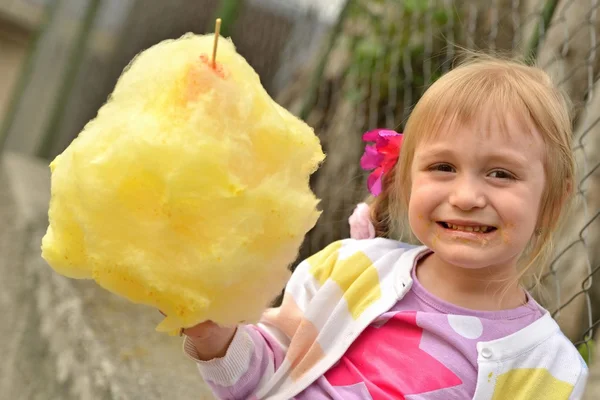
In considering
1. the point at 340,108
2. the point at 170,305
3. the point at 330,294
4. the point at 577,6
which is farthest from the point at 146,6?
the point at 170,305

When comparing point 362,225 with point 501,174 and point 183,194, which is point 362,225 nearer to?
point 501,174

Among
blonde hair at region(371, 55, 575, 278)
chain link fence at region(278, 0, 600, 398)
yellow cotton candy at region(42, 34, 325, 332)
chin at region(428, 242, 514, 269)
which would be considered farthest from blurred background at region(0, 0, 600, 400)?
yellow cotton candy at region(42, 34, 325, 332)

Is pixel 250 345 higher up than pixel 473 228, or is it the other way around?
pixel 473 228

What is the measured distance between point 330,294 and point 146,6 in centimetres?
387

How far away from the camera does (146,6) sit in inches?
184

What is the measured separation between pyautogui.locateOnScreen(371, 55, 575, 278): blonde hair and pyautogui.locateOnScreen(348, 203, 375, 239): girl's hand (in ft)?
0.66

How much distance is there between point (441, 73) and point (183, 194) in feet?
5.05

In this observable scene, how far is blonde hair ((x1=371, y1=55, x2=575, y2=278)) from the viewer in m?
1.17

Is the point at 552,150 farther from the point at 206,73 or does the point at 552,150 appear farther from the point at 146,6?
the point at 146,6

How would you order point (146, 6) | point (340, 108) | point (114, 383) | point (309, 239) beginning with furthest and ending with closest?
1. point (146, 6)
2. point (340, 108)
3. point (309, 239)
4. point (114, 383)

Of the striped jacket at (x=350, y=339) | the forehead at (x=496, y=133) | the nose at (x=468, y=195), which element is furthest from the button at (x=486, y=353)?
the forehead at (x=496, y=133)

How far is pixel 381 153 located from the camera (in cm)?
148

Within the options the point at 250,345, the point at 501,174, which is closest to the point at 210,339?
the point at 250,345

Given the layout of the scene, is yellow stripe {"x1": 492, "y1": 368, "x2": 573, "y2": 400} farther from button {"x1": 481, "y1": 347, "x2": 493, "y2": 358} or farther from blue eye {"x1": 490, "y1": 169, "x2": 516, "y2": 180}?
blue eye {"x1": 490, "y1": 169, "x2": 516, "y2": 180}
